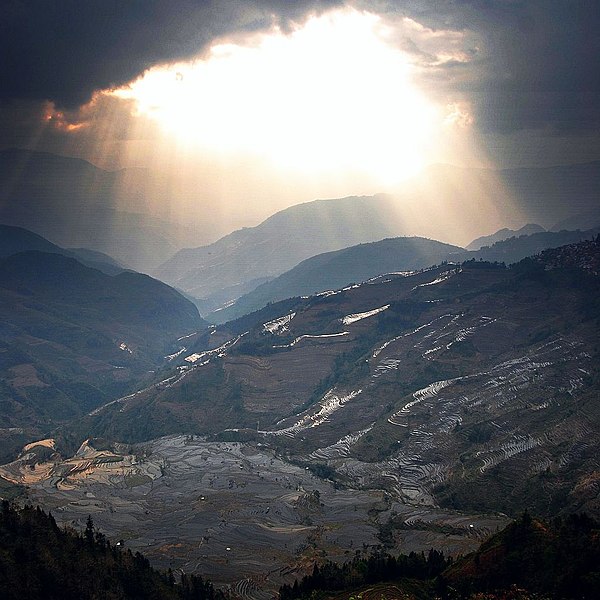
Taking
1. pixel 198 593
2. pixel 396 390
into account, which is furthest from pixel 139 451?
pixel 198 593

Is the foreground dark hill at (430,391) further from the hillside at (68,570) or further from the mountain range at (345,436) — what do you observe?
the hillside at (68,570)

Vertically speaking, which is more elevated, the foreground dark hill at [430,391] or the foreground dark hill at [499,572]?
the foreground dark hill at [430,391]

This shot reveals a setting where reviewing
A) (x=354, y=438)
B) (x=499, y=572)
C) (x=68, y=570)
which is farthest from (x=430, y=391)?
(x=68, y=570)

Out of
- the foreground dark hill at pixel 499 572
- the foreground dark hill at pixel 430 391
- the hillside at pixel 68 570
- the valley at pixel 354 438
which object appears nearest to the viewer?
the foreground dark hill at pixel 499 572

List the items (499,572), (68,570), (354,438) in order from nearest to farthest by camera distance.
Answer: (499,572) < (68,570) < (354,438)

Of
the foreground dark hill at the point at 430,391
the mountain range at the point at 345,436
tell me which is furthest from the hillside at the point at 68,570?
the foreground dark hill at the point at 430,391

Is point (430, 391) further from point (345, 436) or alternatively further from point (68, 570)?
point (68, 570)

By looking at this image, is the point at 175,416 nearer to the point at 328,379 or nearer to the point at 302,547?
the point at 328,379

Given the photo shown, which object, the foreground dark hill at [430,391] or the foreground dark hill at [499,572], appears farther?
the foreground dark hill at [430,391]

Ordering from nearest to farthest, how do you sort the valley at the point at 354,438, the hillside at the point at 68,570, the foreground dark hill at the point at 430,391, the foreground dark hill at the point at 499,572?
1. the foreground dark hill at the point at 499,572
2. the hillside at the point at 68,570
3. the valley at the point at 354,438
4. the foreground dark hill at the point at 430,391

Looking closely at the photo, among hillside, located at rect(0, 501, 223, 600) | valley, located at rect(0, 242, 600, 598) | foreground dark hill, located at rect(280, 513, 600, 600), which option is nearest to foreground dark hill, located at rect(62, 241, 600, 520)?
valley, located at rect(0, 242, 600, 598)
